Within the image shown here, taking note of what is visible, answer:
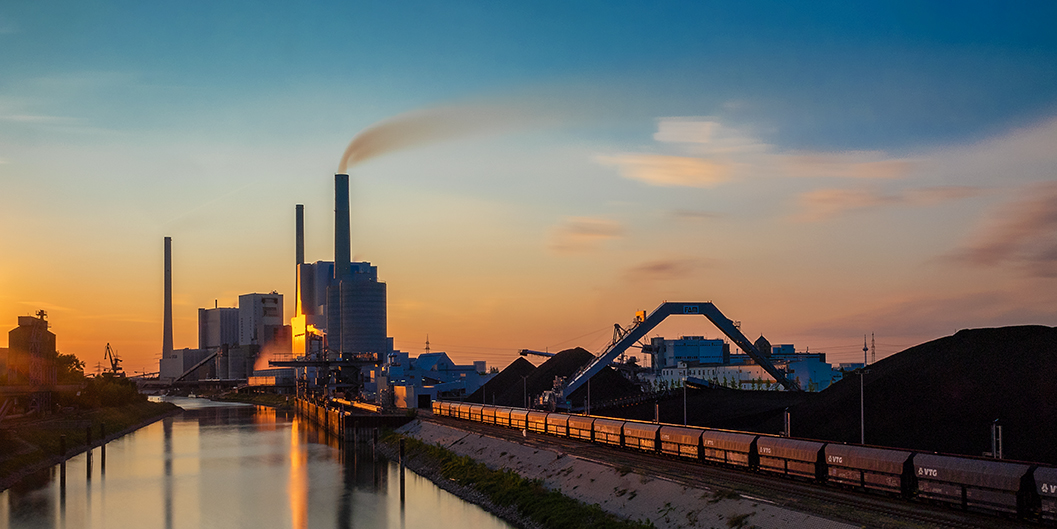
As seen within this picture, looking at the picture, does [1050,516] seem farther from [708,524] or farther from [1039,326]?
[1039,326]

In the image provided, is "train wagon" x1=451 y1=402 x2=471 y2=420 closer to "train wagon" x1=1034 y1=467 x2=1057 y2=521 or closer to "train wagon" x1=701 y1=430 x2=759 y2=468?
"train wagon" x1=701 y1=430 x2=759 y2=468

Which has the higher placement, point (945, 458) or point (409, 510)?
point (945, 458)

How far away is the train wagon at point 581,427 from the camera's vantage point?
259 feet

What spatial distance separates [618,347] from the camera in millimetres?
124625

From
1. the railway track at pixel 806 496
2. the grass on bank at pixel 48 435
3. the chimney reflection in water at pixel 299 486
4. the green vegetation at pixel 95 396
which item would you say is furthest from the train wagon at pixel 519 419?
the green vegetation at pixel 95 396

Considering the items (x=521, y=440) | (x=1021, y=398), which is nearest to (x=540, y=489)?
(x=521, y=440)

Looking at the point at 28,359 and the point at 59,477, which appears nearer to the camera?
the point at 59,477

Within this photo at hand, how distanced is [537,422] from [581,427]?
40.7ft

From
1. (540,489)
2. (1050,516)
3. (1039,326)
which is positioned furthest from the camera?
(1039,326)

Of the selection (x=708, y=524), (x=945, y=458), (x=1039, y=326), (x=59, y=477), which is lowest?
(x=59, y=477)

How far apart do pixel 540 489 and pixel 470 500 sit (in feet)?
33.7

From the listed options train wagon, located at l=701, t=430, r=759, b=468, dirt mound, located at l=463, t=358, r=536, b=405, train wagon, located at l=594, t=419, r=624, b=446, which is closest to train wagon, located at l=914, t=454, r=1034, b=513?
train wagon, located at l=701, t=430, r=759, b=468

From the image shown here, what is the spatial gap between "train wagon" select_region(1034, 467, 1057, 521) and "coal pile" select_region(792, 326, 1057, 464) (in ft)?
87.0

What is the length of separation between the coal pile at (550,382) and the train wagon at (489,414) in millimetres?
30818
